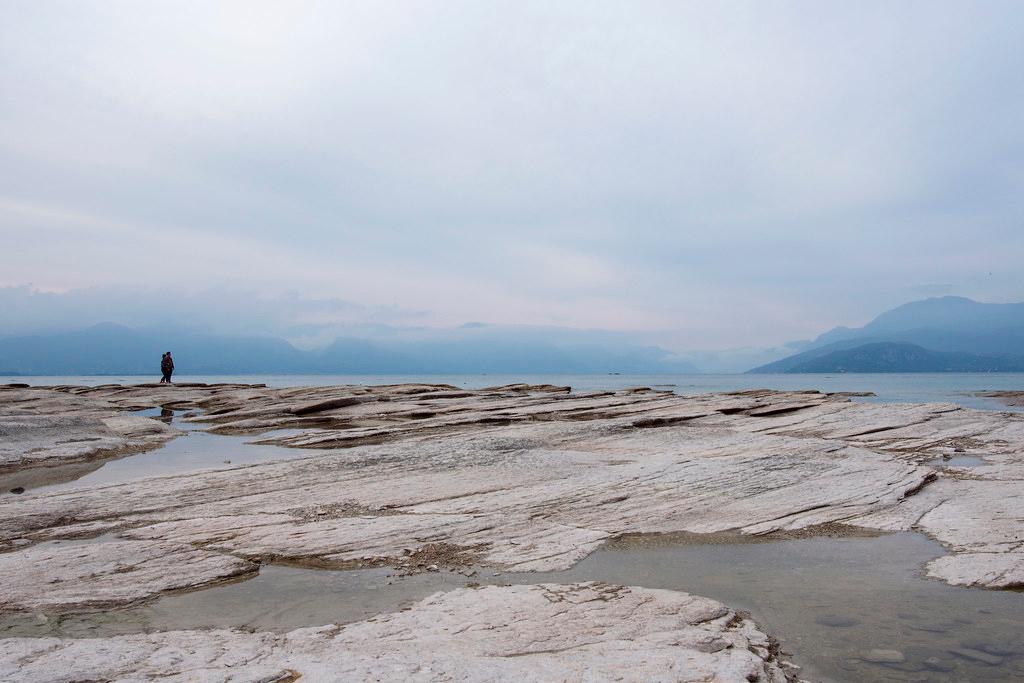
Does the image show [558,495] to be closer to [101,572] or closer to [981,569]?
[981,569]

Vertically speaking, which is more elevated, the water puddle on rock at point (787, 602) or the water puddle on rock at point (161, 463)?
the water puddle on rock at point (161, 463)

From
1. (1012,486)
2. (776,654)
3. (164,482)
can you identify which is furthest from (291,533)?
(1012,486)

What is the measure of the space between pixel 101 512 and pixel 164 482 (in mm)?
2470

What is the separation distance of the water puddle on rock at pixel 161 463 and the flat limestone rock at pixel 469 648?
35.9 ft

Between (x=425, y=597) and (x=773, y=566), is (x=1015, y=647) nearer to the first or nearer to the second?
(x=773, y=566)

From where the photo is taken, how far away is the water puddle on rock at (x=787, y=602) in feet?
23.3

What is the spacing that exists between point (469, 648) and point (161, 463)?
17291 mm

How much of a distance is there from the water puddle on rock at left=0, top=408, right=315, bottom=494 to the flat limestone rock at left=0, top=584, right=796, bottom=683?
10952 millimetres

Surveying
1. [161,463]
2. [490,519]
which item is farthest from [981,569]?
[161,463]

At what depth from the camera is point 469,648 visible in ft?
22.7

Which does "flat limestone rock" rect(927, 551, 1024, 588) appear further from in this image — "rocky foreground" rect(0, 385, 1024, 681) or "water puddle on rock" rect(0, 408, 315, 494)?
"water puddle on rock" rect(0, 408, 315, 494)

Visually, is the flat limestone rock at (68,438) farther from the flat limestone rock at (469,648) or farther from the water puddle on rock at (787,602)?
the flat limestone rock at (469,648)

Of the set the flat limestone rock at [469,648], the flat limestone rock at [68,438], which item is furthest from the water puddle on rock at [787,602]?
the flat limestone rock at [68,438]

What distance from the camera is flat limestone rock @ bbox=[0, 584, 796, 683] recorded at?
603 cm
